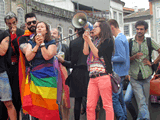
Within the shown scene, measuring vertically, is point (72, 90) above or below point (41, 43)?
below

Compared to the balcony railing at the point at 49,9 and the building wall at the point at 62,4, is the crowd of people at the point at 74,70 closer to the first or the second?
the balcony railing at the point at 49,9

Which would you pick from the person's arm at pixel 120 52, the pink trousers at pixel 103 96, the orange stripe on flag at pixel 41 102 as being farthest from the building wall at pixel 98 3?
the pink trousers at pixel 103 96

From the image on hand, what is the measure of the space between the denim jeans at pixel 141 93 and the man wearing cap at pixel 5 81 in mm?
2411

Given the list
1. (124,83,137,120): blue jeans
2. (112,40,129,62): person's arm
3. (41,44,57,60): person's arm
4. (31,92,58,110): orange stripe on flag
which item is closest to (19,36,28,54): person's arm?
(41,44,57,60): person's arm

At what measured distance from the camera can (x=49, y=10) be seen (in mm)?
24719

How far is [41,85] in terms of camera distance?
387 cm

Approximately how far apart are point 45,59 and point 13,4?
59.5ft

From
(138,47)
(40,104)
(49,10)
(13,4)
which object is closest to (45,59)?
(40,104)

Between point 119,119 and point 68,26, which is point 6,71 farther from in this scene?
point 68,26

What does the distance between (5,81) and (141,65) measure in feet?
8.83

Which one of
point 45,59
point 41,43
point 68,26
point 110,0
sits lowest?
point 45,59

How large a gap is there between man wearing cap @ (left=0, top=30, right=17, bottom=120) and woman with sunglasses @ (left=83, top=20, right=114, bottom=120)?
4.98 feet

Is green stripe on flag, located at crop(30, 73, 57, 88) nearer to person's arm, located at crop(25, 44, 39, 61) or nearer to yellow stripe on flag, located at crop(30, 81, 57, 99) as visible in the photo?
yellow stripe on flag, located at crop(30, 81, 57, 99)

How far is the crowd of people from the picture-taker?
3.72 m
